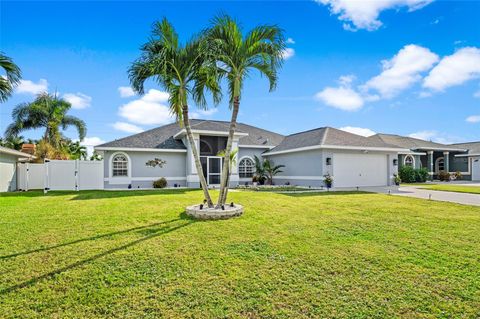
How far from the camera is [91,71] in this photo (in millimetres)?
16812

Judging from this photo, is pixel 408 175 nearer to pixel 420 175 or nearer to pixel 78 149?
pixel 420 175

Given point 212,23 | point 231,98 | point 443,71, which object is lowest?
point 231,98

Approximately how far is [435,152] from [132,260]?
1506 inches

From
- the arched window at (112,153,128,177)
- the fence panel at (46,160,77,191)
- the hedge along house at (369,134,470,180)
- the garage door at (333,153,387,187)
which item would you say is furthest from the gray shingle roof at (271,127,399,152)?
the fence panel at (46,160,77,191)

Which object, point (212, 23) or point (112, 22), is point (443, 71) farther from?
point (112, 22)

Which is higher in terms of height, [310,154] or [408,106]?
[408,106]

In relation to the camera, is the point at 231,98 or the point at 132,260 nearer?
the point at 132,260

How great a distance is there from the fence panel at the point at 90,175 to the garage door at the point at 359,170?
1737 centimetres

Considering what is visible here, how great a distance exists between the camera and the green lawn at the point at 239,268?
11.3 feet

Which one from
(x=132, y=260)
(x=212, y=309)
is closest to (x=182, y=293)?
(x=212, y=309)

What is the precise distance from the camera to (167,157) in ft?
71.6

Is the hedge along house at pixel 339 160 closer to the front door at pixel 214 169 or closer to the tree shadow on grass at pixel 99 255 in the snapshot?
the front door at pixel 214 169

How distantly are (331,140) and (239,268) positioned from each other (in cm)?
1681

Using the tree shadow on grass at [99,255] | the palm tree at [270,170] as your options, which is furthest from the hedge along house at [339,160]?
the tree shadow on grass at [99,255]
